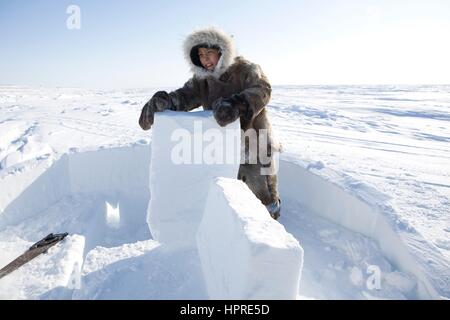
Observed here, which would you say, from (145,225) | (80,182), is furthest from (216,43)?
(80,182)

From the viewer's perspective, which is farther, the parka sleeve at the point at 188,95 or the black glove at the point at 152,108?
the parka sleeve at the point at 188,95

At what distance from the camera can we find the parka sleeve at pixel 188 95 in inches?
103

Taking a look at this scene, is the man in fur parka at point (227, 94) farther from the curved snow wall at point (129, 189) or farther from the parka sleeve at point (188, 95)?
the curved snow wall at point (129, 189)

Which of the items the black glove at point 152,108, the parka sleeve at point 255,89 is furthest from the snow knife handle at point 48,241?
the parka sleeve at point 255,89

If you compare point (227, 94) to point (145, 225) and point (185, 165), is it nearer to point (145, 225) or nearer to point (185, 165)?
point (185, 165)

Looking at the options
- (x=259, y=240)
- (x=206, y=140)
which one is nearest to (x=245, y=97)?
(x=206, y=140)

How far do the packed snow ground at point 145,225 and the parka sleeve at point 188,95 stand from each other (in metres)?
1.14

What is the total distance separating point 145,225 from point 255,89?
6.21 feet

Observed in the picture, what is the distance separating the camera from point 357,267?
7.45ft

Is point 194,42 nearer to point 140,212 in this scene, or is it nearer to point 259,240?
point 259,240

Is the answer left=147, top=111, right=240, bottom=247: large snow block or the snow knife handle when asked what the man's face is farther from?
the snow knife handle

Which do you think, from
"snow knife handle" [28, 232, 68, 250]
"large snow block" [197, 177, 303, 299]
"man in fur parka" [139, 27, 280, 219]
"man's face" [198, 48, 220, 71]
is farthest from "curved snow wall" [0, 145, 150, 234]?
"large snow block" [197, 177, 303, 299]

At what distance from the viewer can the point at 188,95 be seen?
268 cm
